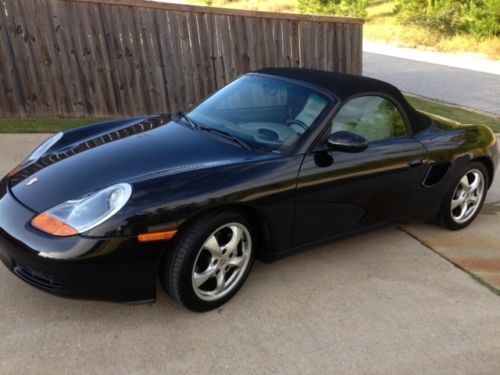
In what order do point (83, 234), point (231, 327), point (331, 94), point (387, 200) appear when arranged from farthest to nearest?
1. point (387, 200)
2. point (331, 94)
3. point (231, 327)
4. point (83, 234)

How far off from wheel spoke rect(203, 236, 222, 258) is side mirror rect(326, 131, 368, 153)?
1.02 meters

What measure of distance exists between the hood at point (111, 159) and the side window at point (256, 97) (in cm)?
46

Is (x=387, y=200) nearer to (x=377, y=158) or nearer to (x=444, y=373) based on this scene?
(x=377, y=158)

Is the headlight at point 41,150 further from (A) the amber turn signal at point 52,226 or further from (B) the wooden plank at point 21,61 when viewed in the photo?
(B) the wooden plank at point 21,61

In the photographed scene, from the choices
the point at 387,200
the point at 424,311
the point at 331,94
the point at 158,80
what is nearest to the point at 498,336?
the point at 424,311

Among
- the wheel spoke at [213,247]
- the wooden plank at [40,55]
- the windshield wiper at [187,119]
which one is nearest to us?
the wheel spoke at [213,247]

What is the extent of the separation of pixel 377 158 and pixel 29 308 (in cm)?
250

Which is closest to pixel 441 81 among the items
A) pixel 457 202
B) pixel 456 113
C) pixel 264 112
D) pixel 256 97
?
pixel 456 113

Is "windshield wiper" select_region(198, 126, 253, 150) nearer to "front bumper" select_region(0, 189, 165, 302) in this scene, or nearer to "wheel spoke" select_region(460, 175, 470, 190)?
"front bumper" select_region(0, 189, 165, 302)

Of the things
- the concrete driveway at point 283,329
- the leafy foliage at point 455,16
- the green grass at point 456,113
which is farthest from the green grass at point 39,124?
the leafy foliage at point 455,16

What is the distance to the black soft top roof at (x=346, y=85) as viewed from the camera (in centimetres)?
366

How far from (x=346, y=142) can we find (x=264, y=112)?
71 centimetres

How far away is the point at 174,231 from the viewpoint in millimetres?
2732

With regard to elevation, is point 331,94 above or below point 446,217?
above
